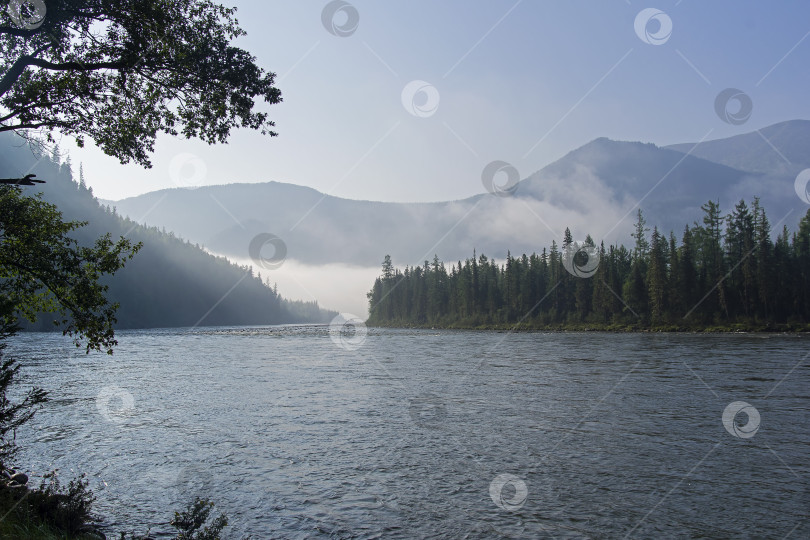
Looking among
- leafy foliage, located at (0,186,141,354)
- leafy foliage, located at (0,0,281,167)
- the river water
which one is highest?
leafy foliage, located at (0,0,281,167)

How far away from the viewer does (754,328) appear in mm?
88312

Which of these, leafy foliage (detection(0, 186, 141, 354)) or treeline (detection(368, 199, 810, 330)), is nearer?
leafy foliage (detection(0, 186, 141, 354))

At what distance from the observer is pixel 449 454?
50.6ft

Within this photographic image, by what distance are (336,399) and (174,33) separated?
19.6m

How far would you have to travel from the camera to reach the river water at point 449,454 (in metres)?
10.7

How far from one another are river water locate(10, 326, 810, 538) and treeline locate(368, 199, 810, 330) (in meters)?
73.9

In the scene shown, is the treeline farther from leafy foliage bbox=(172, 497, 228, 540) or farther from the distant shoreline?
leafy foliage bbox=(172, 497, 228, 540)

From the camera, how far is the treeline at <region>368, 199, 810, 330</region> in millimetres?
91562

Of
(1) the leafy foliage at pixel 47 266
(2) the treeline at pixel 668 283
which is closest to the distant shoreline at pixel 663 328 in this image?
(2) the treeline at pixel 668 283

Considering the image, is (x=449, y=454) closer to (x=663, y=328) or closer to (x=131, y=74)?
(x=131, y=74)

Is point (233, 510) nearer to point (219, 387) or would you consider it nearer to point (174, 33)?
Answer: point (174, 33)

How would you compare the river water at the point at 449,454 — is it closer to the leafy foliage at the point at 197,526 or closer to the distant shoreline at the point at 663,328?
the leafy foliage at the point at 197,526

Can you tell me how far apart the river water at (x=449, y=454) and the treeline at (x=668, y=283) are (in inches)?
2911

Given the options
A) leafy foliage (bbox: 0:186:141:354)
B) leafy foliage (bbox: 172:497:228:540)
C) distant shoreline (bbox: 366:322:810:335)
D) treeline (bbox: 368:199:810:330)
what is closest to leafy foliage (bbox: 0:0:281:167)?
leafy foliage (bbox: 0:186:141:354)
